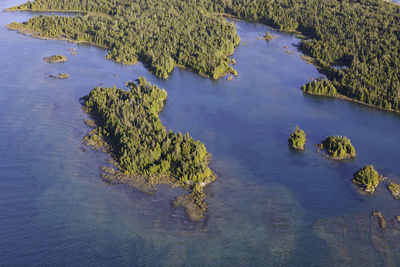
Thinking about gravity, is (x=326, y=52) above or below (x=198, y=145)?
above

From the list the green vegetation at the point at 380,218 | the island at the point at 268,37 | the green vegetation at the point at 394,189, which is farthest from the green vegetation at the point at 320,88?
the island at the point at 268,37

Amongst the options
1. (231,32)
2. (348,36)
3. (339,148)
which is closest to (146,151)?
(339,148)

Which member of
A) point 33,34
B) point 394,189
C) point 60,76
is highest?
point 33,34

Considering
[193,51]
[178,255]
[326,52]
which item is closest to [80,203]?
[178,255]

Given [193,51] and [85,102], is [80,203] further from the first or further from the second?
[193,51]

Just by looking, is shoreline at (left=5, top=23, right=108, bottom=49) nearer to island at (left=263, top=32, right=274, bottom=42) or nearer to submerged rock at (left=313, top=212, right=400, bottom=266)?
island at (left=263, top=32, right=274, bottom=42)

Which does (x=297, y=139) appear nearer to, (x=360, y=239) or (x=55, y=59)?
(x=360, y=239)

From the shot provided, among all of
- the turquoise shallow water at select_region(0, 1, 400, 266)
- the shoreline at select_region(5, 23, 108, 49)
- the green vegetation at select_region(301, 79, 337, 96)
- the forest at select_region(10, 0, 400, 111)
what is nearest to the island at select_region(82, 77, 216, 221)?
the turquoise shallow water at select_region(0, 1, 400, 266)
